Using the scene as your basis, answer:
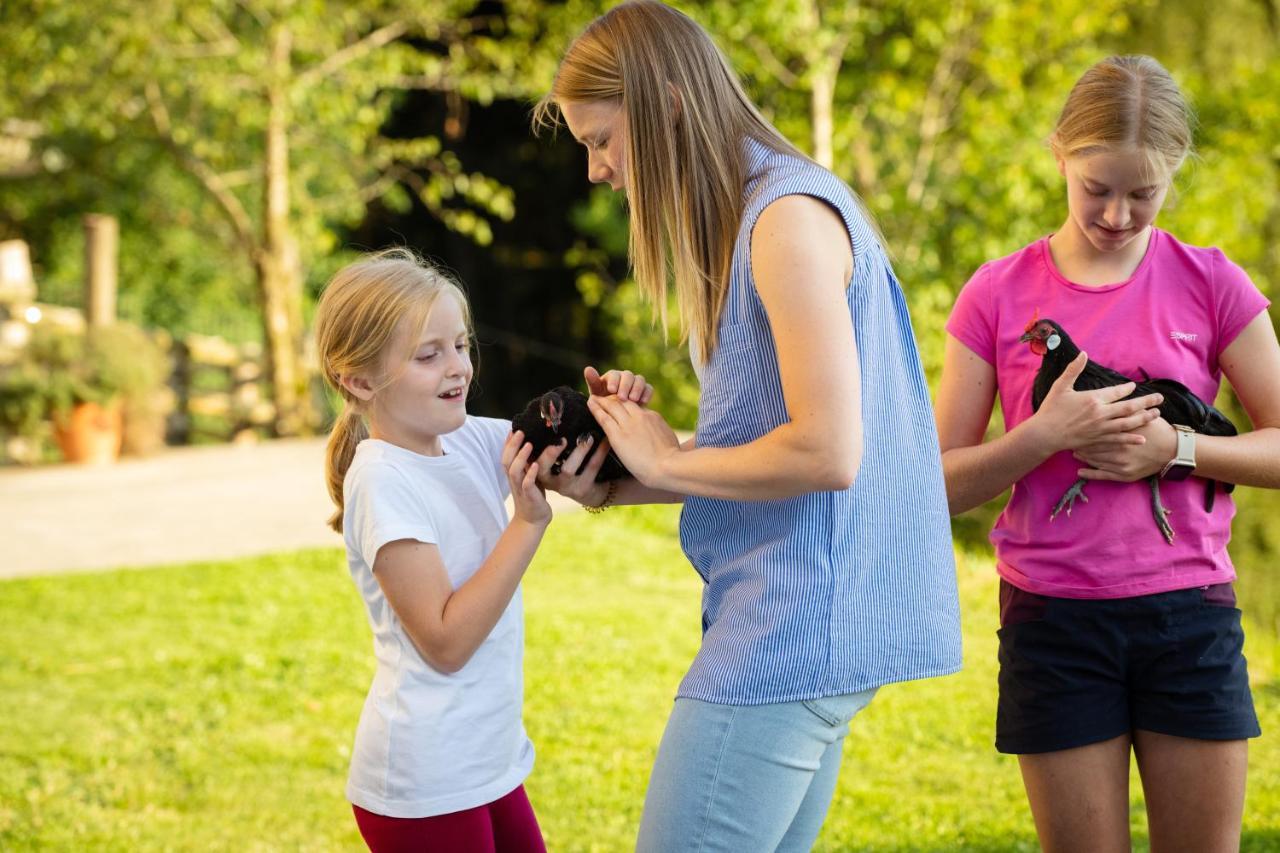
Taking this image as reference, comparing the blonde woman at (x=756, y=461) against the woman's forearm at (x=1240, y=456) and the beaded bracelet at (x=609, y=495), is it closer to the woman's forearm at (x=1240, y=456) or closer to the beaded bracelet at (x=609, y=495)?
the beaded bracelet at (x=609, y=495)

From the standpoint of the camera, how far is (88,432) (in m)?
12.1

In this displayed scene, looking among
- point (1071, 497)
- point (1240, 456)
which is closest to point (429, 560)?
point (1071, 497)

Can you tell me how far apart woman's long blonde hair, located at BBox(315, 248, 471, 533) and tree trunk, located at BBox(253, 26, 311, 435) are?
11.6m

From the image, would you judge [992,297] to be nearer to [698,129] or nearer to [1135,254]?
[1135,254]

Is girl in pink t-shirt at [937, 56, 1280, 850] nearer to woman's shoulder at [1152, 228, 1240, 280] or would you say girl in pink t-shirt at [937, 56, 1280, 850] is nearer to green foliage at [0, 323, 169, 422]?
woman's shoulder at [1152, 228, 1240, 280]

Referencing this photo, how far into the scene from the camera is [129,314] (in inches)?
793

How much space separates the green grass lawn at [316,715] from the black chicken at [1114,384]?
2121mm

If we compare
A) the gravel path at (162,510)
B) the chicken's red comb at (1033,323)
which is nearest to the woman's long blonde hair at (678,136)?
→ the chicken's red comb at (1033,323)

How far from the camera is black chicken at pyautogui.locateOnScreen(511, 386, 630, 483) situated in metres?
2.08

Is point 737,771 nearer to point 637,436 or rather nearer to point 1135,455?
point 637,436

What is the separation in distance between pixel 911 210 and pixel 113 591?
5.67m

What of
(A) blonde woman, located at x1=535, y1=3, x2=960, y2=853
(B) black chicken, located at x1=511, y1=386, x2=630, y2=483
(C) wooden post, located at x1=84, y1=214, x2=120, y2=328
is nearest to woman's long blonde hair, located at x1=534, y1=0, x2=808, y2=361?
(A) blonde woman, located at x1=535, y1=3, x2=960, y2=853

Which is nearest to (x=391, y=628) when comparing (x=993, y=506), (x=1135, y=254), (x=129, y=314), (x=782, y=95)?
(x=1135, y=254)

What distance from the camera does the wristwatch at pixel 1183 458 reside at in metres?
2.20
